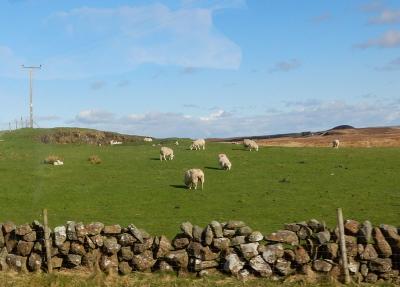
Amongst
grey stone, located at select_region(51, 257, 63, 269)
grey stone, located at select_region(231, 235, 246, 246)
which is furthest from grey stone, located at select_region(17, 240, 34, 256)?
grey stone, located at select_region(231, 235, 246, 246)

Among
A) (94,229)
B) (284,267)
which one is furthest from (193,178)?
(284,267)

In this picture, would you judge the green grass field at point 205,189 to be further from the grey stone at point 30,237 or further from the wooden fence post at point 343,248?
the wooden fence post at point 343,248

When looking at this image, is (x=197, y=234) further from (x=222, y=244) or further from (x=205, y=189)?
(x=205, y=189)

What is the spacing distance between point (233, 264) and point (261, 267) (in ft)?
2.58

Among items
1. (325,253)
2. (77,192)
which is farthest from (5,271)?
(77,192)

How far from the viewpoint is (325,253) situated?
636 inches

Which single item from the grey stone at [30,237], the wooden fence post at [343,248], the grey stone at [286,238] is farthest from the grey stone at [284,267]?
the grey stone at [30,237]

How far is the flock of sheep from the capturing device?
118 feet

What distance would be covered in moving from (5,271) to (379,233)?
1108cm

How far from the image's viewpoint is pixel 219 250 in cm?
1688

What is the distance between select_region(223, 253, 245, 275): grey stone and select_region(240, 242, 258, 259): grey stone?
0.77ft

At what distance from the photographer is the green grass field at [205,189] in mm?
26781

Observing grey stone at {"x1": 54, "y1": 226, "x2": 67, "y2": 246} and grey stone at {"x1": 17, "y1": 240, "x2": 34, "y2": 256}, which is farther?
grey stone at {"x1": 17, "y1": 240, "x2": 34, "y2": 256}

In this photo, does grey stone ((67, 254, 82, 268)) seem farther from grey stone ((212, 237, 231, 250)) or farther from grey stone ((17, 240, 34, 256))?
grey stone ((212, 237, 231, 250))
